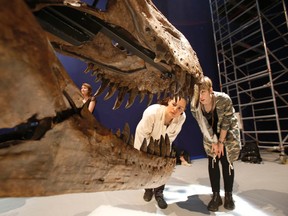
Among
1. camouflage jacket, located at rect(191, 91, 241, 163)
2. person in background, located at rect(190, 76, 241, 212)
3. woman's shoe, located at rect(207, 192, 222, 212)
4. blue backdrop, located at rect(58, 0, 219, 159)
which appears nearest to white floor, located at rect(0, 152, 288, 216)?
woman's shoe, located at rect(207, 192, 222, 212)

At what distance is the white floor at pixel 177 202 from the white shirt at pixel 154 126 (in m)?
0.68

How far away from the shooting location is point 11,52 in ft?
1.54

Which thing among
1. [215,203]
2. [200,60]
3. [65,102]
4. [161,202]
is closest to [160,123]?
[161,202]

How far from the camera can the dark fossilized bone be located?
19.3 inches

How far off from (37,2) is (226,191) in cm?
231

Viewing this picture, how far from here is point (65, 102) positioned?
596 mm

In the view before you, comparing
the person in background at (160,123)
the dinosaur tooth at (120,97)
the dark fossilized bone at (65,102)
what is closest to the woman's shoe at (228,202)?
the person in background at (160,123)

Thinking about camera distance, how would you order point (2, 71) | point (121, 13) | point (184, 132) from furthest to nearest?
point (184, 132) < point (121, 13) < point (2, 71)

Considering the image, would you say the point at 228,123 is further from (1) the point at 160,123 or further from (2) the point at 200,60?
(2) the point at 200,60

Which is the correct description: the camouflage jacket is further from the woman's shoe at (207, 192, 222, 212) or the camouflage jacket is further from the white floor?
the white floor

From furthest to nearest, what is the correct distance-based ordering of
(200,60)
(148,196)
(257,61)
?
1. (200,60)
2. (257,61)
3. (148,196)

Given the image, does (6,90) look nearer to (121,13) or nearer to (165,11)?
(121,13)

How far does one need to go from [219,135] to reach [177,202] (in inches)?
34.0

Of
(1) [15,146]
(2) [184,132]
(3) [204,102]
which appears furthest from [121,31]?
(2) [184,132]
